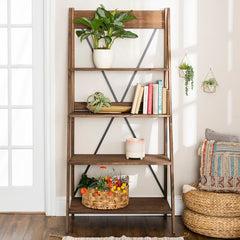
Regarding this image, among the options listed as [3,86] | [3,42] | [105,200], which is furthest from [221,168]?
[3,42]

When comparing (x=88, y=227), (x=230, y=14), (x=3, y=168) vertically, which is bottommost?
(x=88, y=227)

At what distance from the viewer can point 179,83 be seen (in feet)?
12.1

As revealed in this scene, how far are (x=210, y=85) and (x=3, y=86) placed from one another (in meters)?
1.93

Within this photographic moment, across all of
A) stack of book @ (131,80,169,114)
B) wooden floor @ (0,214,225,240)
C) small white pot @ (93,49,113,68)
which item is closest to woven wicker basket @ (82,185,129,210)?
wooden floor @ (0,214,225,240)

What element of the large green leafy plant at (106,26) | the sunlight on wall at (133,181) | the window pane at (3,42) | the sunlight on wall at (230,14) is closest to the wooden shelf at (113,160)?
the sunlight on wall at (133,181)

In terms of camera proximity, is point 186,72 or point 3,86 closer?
point 186,72

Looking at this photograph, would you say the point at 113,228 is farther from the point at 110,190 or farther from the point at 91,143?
the point at 91,143

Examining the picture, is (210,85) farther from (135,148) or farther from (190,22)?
(135,148)

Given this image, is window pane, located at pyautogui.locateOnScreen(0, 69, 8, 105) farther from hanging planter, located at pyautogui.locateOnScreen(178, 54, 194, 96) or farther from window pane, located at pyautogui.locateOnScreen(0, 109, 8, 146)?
hanging planter, located at pyautogui.locateOnScreen(178, 54, 194, 96)

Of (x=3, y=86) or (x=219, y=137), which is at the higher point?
(x=3, y=86)

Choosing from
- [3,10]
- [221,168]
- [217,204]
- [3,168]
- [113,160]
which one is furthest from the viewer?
[3,168]

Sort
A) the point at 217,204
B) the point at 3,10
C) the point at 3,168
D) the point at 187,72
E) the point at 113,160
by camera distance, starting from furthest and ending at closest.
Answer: the point at 3,168 < the point at 3,10 < the point at 187,72 < the point at 113,160 < the point at 217,204

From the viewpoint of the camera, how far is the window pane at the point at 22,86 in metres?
3.73

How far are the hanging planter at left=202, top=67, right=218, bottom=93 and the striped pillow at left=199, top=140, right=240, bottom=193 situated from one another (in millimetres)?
541
